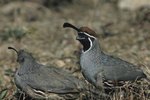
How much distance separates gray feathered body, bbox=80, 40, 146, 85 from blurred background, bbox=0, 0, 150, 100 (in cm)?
107

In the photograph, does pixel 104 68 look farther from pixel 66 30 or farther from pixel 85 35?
pixel 66 30

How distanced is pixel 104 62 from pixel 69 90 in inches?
19.6

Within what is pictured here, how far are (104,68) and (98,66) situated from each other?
0.07 m

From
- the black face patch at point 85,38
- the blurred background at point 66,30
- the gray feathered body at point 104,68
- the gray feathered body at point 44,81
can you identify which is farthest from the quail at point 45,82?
the blurred background at point 66,30

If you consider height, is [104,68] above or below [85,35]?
below

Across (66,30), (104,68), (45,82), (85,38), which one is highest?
(66,30)

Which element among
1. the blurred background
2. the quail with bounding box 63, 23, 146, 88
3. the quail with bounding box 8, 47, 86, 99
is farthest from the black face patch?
the blurred background

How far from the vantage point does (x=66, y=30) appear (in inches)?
388

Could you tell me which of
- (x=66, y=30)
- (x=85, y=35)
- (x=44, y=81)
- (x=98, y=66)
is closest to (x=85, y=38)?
(x=85, y=35)

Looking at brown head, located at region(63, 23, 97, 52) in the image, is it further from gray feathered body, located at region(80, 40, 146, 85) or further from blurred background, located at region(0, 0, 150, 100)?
blurred background, located at region(0, 0, 150, 100)

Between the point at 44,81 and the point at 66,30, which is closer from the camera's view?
the point at 44,81

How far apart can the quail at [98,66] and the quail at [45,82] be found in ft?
0.49

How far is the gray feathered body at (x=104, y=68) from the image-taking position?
572 centimetres

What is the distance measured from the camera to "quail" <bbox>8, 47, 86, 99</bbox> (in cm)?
566
